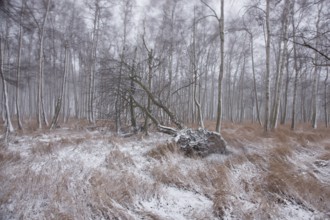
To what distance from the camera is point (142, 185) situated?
3102 mm

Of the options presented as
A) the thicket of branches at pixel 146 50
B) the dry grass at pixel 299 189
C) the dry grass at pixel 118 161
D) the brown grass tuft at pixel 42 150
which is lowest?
the dry grass at pixel 299 189

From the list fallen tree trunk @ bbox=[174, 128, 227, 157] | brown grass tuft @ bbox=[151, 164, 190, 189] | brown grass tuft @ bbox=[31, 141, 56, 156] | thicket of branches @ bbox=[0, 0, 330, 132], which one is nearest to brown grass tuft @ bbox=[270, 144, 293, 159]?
fallen tree trunk @ bbox=[174, 128, 227, 157]

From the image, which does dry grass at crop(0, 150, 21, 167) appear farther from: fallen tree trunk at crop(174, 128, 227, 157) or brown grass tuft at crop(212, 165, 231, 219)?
brown grass tuft at crop(212, 165, 231, 219)

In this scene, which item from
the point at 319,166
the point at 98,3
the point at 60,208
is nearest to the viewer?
the point at 60,208

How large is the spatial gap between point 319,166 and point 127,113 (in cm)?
749

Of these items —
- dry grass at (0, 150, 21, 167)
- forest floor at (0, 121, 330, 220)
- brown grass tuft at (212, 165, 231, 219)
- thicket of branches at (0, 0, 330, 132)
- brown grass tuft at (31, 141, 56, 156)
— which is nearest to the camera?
forest floor at (0, 121, 330, 220)

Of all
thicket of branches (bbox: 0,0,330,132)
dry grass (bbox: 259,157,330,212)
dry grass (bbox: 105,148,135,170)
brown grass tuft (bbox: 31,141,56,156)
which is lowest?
dry grass (bbox: 259,157,330,212)

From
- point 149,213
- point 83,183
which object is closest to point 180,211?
point 149,213

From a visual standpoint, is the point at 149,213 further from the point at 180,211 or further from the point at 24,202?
the point at 24,202

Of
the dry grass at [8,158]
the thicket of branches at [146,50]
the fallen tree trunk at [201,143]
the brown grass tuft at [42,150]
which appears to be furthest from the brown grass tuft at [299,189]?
the brown grass tuft at [42,150]

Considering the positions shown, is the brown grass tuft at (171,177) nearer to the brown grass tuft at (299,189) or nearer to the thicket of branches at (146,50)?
the brown grass tuft at (299,189)

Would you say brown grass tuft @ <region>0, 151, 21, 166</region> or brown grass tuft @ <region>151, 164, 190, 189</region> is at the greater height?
brown grass tuft @ <region>0, 151, 21, 166</region>

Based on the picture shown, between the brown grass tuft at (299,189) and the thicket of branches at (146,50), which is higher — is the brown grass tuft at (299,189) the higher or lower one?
the lower one

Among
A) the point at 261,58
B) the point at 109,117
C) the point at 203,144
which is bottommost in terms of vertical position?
the point at 203,144
